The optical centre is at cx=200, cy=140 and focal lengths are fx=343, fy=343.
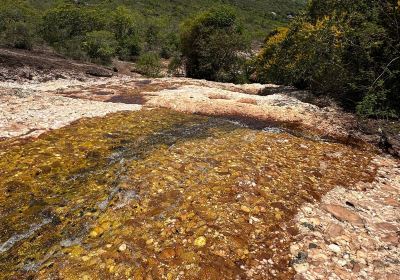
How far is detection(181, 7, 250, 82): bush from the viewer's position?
3838cm

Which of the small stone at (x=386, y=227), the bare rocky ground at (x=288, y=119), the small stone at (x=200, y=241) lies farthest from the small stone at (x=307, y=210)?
the small stone at (x=200, y=241)

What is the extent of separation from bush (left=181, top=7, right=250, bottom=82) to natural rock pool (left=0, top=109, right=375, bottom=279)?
2560cm

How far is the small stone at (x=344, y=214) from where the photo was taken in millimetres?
9012

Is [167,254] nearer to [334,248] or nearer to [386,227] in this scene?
[334,248]

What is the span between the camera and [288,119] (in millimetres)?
18703

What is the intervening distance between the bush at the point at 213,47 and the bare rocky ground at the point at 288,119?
921cm

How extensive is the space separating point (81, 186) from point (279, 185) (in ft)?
19.2

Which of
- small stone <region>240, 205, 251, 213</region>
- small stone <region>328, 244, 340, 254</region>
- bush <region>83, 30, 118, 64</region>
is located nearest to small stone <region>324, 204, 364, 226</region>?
small stone <region>328, 244, 340, 254</region>

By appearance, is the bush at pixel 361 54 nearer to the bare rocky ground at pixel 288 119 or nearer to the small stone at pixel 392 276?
the bare rocky ground at pixel 288 119

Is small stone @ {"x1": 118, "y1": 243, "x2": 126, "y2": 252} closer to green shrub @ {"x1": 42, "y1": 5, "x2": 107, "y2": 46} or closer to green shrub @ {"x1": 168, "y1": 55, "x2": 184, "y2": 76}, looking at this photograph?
green shrub @ {"x1": 168, "y1": 55, "x2": 184, "y2": 76}

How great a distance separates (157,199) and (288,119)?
38.1ft

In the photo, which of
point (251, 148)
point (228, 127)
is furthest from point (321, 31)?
point (251, 148)

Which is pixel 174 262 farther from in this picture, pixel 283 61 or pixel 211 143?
pixel 283 61

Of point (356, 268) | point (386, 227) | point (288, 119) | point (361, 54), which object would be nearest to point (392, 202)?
point (386, 227)
